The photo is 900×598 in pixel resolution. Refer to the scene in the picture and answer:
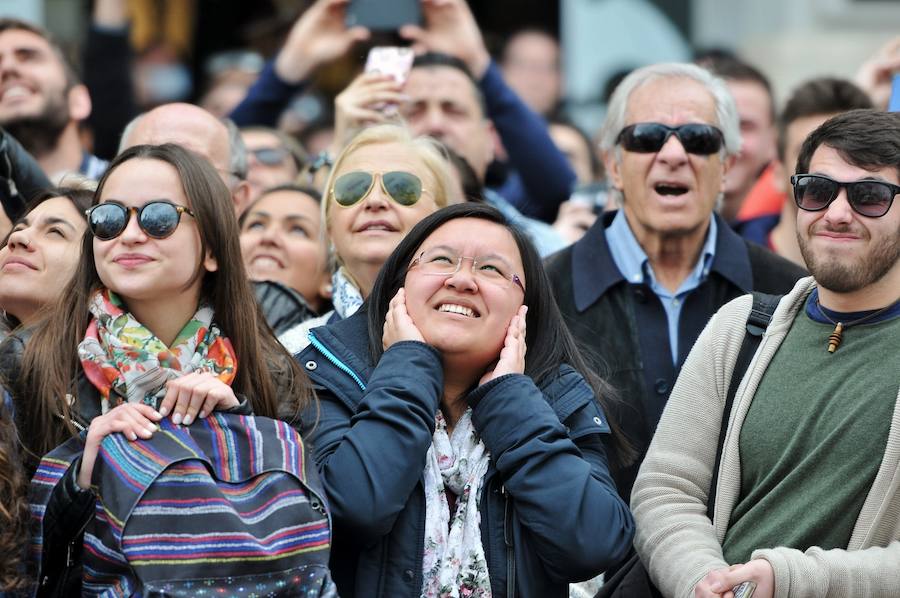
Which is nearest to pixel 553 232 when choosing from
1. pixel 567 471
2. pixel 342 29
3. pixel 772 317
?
pixel 342 29

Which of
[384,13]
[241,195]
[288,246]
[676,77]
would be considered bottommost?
[288,246]

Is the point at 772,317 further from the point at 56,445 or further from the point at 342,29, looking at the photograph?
the point at 342,29

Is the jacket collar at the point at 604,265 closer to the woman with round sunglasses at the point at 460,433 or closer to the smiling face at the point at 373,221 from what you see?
the smiling face at the point at 373,221

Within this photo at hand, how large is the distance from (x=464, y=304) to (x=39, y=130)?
3.00 m

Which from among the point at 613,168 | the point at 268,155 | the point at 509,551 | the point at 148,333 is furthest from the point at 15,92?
the point at 509,551

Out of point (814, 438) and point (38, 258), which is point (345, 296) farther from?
point (814, 438)

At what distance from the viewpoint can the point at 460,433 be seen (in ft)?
13.1

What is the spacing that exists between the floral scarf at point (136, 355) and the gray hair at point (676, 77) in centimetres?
206

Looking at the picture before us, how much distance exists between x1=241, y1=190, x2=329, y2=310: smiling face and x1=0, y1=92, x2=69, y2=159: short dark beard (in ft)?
3.89

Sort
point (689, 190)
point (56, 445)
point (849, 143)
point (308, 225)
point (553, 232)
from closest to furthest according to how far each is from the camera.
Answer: point (56, 445), point (849, 143), point (689, 190), point (308, 225), point (553, 232)

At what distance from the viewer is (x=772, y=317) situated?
414 centimetres

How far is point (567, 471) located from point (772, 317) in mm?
846

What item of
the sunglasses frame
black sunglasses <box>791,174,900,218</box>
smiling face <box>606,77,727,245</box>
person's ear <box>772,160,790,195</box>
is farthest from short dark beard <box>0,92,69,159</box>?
black sunglasses <box>791,174,900,218</box>

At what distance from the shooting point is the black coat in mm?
4766
